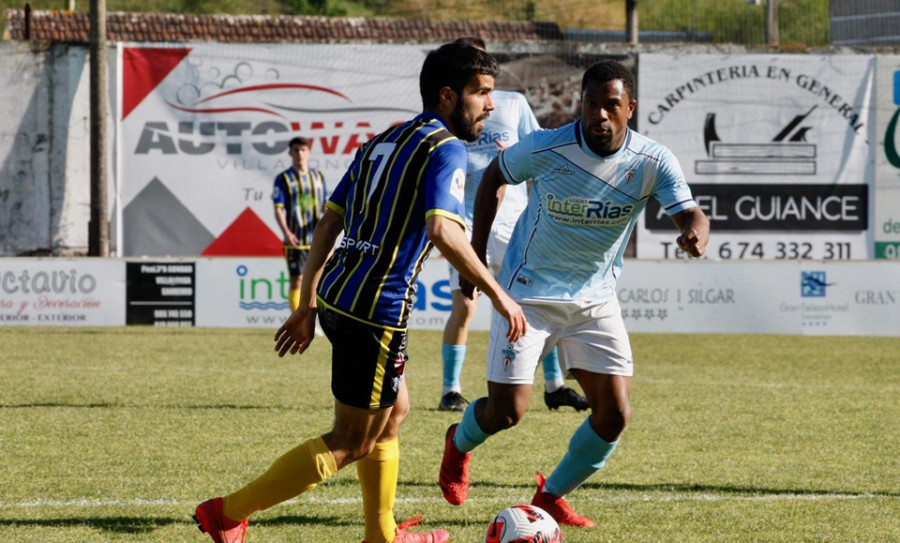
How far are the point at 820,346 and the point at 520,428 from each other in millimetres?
7567

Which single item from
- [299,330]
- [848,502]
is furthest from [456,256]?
[848,502]

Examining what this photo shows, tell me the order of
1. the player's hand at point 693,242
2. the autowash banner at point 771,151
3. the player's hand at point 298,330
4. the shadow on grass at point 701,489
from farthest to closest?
1. the autowash banner at point 771,151
2. the shadow on grass at point 701,489
3. the player's hand at point 693,242
4. the player's hand at point 298,330

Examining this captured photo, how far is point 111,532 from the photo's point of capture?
4.66 meters

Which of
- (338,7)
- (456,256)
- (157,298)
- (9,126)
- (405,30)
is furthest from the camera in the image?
(338,7)

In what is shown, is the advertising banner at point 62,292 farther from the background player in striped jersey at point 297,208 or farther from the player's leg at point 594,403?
the player's leg at point 594,403

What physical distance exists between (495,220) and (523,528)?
12.5 feet

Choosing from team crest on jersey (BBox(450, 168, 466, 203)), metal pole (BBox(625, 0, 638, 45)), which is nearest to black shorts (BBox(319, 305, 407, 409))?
team crest on jersey (BBox(450, 168, 466, 203))

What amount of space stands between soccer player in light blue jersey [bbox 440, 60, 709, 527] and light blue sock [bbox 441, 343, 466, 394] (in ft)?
8.82

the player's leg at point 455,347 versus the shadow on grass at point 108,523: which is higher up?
the player's leg at point 455,347

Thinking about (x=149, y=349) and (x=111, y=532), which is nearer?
(x=111, y=532)

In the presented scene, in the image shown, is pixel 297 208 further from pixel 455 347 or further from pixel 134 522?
pixel 134 522

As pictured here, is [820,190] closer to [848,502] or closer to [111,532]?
[848,502]

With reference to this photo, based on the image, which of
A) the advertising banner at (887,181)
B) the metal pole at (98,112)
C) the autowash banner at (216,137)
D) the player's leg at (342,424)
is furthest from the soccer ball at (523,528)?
the advertising banner at (887,181)

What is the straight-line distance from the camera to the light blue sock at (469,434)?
A: 511cm
